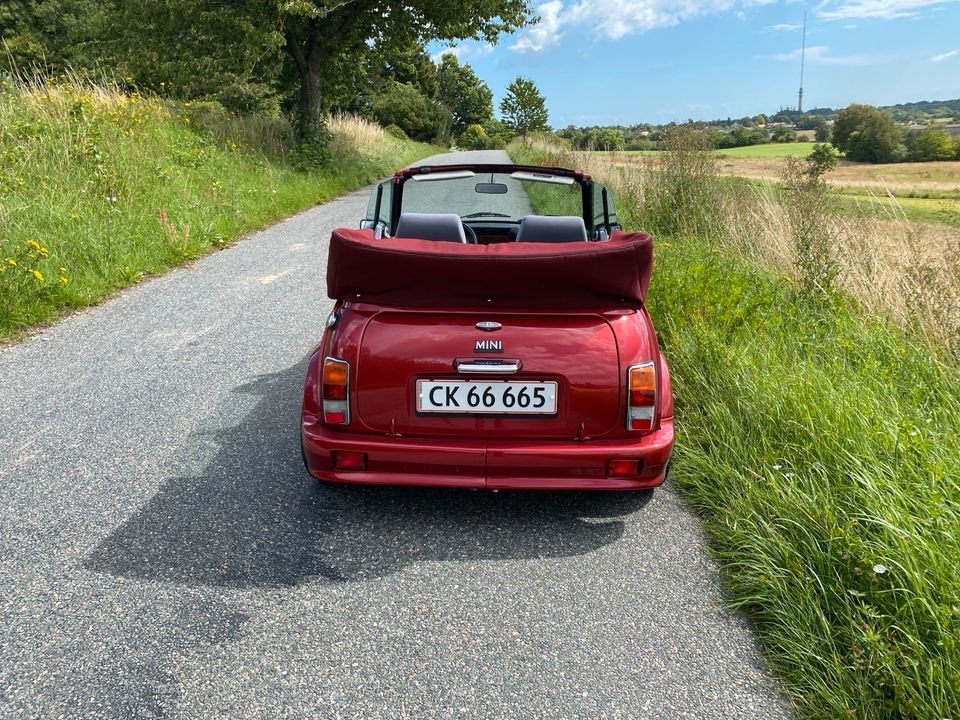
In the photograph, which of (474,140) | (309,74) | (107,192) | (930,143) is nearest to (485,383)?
(107,192)

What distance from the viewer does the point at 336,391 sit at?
2752 millimetres

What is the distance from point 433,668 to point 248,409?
254cm

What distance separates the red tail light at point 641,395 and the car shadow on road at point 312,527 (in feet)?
1.85

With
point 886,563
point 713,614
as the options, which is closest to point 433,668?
point 713,614

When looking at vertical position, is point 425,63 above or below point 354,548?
above

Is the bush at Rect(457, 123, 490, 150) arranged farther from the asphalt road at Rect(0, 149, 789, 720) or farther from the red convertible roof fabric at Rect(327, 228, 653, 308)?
the red convertible roof fabric at Rect(327, 228, 653, 308)

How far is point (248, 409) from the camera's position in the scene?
4250 millimetres

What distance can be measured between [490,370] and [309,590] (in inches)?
42.5

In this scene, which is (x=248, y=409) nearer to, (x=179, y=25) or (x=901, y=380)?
(x=901, y=380)

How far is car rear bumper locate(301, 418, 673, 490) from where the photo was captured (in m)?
2.72

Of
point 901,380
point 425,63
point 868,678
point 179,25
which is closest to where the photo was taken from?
point 868,678

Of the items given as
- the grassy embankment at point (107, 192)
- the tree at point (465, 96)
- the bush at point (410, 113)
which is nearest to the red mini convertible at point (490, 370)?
the grassy embankment at point (107, 192)

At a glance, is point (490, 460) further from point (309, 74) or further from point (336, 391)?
point (309, 74)

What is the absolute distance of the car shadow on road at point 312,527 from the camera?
2.70 metres
